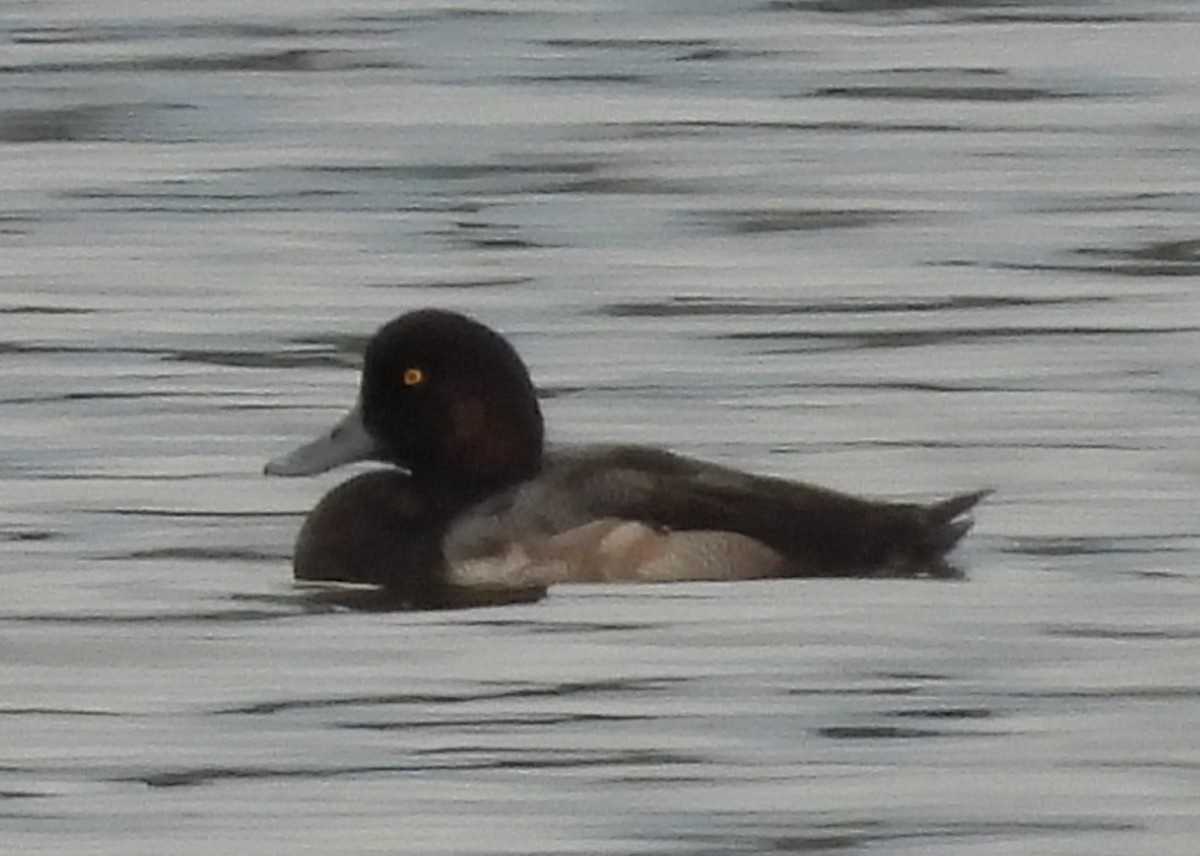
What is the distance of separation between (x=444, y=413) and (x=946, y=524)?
1.18 m

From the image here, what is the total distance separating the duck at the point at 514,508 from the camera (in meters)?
11.6

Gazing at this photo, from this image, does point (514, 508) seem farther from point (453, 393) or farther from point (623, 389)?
point (623, 389)

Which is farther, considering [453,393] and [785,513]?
[453,393]

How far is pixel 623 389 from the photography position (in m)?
14.0

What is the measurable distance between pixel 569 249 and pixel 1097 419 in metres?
3.15

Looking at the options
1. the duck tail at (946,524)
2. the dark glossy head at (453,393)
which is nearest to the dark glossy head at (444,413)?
the dark glossy head at (453,393)

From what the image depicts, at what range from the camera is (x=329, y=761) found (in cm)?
987

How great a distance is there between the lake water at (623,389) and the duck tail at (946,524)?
4.0 inches

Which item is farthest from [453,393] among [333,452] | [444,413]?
[333,452]

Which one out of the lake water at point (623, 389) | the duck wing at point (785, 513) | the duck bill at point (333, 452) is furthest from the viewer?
the duck bill at point (333, 452)

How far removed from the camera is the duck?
11.6m

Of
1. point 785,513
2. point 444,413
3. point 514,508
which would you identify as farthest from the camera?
point 444,413

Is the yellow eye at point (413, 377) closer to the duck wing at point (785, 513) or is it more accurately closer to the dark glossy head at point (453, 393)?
the dark glossy head at point (453, 393)

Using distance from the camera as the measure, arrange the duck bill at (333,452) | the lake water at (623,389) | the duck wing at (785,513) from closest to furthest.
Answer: the lake water at (623,389) → the duck wing at (785,513) → the duck bill at (333,452)
